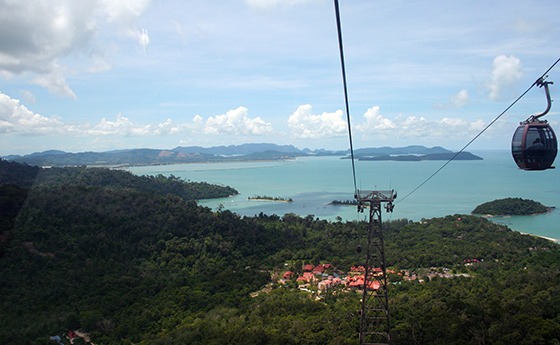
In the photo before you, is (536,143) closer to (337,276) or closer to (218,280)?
(218,280)

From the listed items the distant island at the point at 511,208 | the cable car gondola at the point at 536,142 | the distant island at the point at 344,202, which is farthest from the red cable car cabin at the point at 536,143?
the distant island at the point at 344,202

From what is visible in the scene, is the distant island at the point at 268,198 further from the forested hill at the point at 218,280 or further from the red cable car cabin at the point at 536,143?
the red cable car cabin at the point at 536,143

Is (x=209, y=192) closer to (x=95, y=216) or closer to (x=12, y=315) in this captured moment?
(x=95, y=216)

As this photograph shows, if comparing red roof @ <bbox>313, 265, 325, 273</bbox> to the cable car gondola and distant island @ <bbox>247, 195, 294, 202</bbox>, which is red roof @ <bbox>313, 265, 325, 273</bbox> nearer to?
the cable car gondola

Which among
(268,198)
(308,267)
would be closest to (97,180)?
(268,198)

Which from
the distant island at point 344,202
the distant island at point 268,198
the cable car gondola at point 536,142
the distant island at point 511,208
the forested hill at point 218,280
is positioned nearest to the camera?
the cable car gondola at point 536,142

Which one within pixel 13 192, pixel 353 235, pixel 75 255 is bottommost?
pixel 353 235

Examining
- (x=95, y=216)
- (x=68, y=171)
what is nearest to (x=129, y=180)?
(x=68, y=171)
